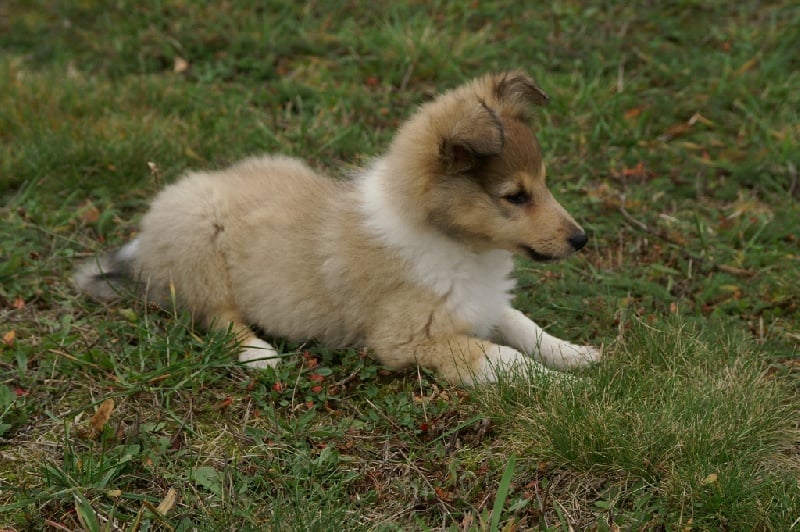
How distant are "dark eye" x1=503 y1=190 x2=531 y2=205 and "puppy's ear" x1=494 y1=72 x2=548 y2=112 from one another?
0.45m

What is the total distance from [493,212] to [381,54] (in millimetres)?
3258

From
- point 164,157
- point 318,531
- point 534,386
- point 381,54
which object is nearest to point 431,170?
point 534,386

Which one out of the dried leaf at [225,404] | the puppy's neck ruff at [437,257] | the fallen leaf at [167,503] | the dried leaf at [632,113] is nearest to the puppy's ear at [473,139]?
the puppy's neck ruff at [437,257]

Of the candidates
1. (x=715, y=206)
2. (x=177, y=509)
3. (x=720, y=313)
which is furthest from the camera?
(x=715, y=206)

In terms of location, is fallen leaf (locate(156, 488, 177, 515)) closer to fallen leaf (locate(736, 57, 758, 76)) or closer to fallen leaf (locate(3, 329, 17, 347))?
fallen leaf (locate(3, 329, 17, 347))

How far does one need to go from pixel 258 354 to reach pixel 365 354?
0.54 metres

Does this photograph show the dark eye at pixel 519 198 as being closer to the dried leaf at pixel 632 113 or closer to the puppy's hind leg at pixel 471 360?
the puppy's hind leg at pixel 471 360

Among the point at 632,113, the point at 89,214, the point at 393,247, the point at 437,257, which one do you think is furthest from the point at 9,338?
the point at 632,113

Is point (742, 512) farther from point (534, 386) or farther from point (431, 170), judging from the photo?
point (431, 170)

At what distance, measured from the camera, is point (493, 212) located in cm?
395

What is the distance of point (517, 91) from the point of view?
4.16 metres

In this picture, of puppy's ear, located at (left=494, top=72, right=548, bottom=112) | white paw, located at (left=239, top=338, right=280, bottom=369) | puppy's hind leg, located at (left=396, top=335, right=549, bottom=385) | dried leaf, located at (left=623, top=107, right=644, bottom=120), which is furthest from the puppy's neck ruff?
dried leaf, located at (left=623, top=107, right=644, bottom=120)

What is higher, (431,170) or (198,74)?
(431,170)

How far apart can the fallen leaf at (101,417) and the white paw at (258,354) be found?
0.66 metres
